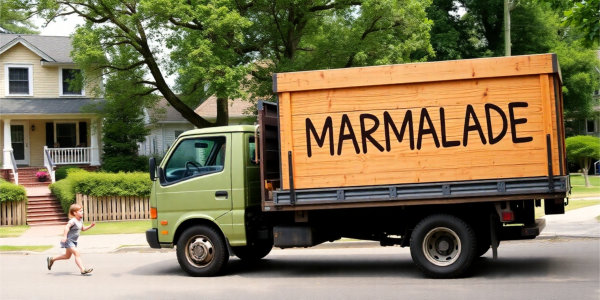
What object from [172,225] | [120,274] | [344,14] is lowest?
[120,274]

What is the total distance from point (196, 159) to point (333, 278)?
10.1ft

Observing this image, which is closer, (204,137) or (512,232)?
(512,232)

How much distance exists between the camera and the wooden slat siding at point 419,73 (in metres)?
10.1

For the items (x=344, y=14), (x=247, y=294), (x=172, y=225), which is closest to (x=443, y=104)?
(x=247, y=294)

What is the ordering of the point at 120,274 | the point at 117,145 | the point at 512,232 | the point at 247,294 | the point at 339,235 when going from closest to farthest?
the point at 247,294 → the point at 512,232 → the point at 339,235 → the point at 120,274 → the point at 117,145

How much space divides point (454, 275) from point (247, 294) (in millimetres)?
3055

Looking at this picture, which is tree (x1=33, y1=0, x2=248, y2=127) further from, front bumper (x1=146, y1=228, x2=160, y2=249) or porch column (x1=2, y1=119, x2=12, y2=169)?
front bumper (x1=146, y1=228, x2=160, y2=249)

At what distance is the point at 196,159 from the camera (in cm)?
1194

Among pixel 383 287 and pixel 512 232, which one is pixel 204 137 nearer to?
pixel 383 287

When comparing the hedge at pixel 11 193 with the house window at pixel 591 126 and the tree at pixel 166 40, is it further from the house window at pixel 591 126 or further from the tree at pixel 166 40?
the house window at pixel 591 126

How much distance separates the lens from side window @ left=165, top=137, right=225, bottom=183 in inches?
464

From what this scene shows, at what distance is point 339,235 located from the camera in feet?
37.8

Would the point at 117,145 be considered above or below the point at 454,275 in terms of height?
above

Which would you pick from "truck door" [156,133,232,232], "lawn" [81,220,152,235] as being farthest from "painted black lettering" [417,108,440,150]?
"lawn" [81,220,152,235]
